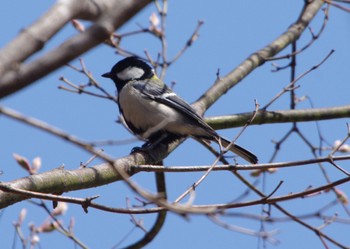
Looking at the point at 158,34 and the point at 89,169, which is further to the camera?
the point at 158,34

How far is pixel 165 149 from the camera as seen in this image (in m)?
4.56

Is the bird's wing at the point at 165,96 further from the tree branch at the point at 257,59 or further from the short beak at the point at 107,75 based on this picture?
the short beak at the point at 107,75

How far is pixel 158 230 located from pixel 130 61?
1838 mm

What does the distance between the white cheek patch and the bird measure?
35 millimetres

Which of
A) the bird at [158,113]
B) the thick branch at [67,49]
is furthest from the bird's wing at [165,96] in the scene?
the thick branch at [67,49]

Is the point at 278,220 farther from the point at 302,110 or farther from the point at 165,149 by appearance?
the point at 302,110

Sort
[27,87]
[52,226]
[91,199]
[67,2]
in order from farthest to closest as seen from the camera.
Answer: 1. [52,226]
2. [91,199]
3. [67,2]
4. [27,87]

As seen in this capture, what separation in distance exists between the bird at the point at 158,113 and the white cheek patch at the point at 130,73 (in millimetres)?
35

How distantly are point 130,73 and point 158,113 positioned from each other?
71 cm

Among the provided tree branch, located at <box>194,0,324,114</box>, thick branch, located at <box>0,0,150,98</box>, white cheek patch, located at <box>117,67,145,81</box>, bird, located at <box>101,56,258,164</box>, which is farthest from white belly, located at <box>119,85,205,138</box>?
thick branch, located at <box>0,0,150,98</box>

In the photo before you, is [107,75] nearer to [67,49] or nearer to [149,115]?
[149,115]

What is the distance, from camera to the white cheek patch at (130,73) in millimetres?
5465

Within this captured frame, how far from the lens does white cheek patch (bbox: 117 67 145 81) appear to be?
5.46 meters

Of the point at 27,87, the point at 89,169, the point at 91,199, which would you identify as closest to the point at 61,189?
the point at 89,169
